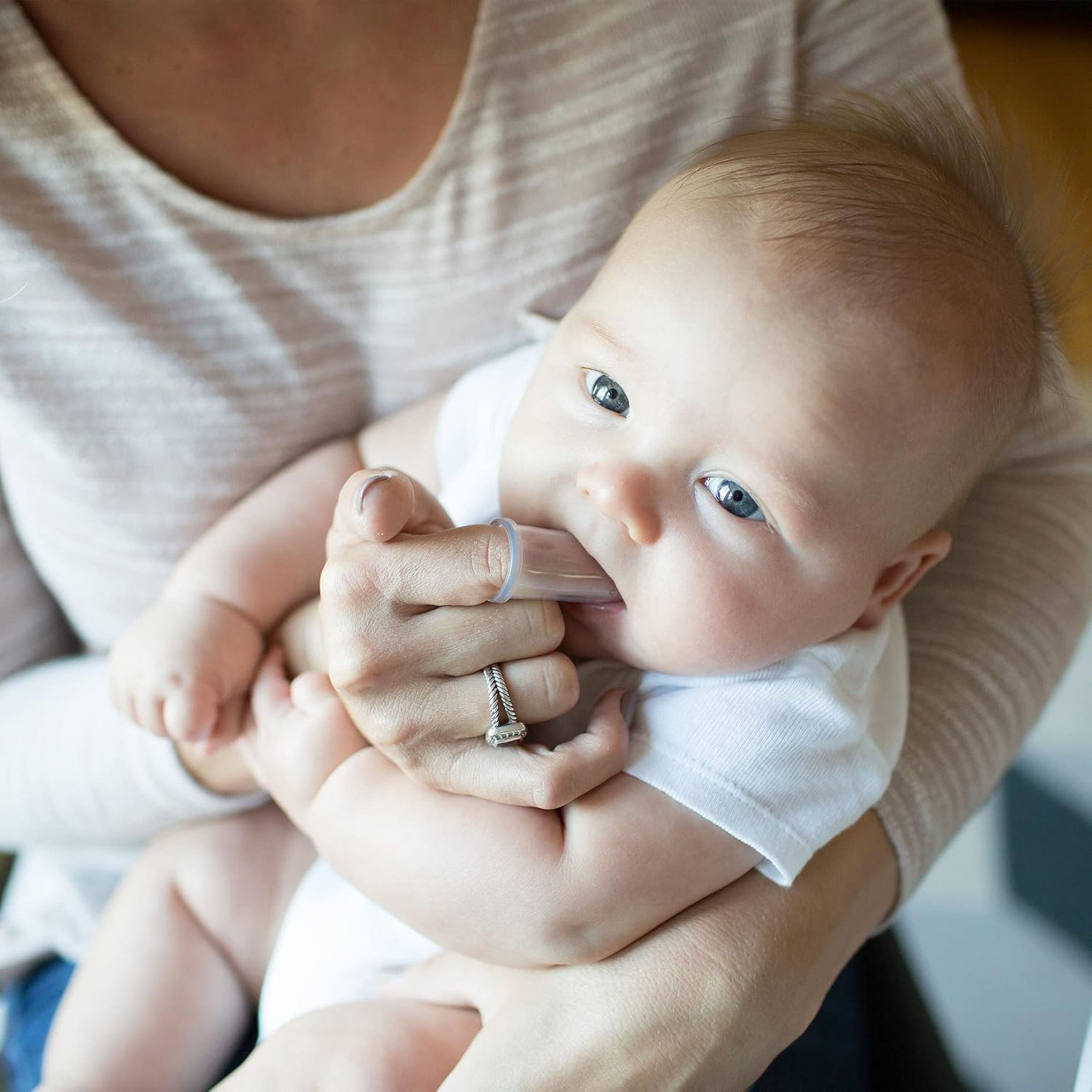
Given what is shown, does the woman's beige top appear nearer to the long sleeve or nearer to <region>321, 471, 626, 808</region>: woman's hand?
the long sleeve

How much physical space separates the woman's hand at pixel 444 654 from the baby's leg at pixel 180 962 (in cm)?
38

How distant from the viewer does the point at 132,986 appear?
1.03m

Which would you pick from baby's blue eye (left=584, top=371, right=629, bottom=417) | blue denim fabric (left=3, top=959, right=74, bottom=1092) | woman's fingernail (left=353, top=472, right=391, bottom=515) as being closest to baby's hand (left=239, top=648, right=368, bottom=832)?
woman's fingernail (left=353, top=472, right=391, bottom=515)

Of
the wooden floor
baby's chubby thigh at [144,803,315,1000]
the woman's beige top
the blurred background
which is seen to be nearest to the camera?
the woman's beige top

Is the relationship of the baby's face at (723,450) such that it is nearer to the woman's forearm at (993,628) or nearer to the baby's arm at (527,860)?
the baby's arm at (527,860)

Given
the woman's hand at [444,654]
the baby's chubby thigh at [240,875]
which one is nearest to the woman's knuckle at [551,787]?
the woman's hand at [444,654]

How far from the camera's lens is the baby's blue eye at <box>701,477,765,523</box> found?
0.82 metres

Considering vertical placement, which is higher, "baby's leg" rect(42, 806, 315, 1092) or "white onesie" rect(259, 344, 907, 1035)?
"white onesie" rect(259, 344, 907, 1035)

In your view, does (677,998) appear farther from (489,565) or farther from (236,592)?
(236,592)

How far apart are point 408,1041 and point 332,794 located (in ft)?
0.67

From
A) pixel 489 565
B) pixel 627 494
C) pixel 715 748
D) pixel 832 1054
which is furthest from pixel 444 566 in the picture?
pixel 832 1054

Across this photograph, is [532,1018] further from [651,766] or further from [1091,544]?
[1091,544]

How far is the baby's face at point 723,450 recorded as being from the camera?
31.4 inches

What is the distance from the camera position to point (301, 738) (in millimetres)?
906
